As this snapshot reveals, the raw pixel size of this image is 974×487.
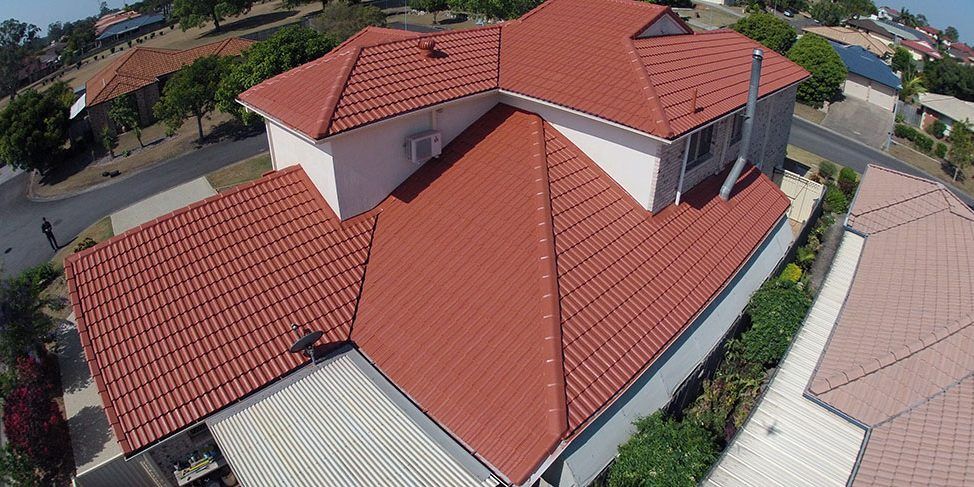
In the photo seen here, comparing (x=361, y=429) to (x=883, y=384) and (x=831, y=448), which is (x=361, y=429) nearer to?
(x=831, y=448)

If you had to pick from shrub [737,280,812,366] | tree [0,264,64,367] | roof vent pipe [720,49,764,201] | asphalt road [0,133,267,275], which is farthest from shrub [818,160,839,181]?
tree [0,264,64,367]

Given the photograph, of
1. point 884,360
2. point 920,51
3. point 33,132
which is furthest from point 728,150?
point 920,51

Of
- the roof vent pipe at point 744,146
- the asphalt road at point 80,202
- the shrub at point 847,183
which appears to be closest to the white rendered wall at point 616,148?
the roof vent pipe at point 744,146

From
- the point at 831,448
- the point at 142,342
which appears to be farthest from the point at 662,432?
the point at 142,342

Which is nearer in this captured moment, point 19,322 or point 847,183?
point 19,322

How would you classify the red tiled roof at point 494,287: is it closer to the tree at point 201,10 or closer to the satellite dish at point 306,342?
the satellite dish at point 306,342

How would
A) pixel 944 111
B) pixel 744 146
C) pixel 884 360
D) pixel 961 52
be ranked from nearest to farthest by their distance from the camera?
pixel 884 360 → pixel 744 146 → pixel 944 111 → pixel 961 52

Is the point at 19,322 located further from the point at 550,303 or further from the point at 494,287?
the point at 550,303
